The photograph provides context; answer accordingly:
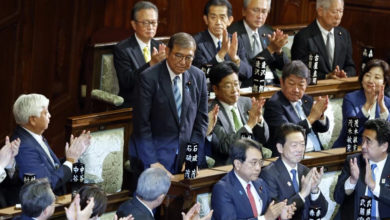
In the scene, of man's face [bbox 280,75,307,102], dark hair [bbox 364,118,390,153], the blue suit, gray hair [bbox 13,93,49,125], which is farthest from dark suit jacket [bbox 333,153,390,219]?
gray hair [bbox 13,93,49,125]

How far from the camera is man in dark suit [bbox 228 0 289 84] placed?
21.4 feet

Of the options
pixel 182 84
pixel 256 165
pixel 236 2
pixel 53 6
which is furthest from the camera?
pixel 236 2

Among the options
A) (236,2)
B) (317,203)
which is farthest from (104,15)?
(317,203)

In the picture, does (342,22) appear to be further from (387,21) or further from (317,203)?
(317,203)

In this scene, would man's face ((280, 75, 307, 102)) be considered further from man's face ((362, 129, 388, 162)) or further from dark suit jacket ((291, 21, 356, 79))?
dark suit jacket ((291, 21, 356, 79))

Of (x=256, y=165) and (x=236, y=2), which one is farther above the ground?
(x=236, y=2)

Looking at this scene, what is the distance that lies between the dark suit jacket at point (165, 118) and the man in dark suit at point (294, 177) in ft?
1.62

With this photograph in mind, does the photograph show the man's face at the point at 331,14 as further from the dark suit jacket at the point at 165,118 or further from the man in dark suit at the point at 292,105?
the dark suit jacket at the point at 165,118

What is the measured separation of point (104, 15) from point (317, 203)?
2680 mm

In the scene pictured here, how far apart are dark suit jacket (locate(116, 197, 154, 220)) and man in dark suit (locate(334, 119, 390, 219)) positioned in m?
1.23

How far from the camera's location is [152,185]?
14.8ft

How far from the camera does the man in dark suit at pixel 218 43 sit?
20.3 feet

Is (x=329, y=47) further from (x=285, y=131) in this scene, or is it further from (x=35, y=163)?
(x=35, y=163)

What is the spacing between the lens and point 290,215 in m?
4.91
